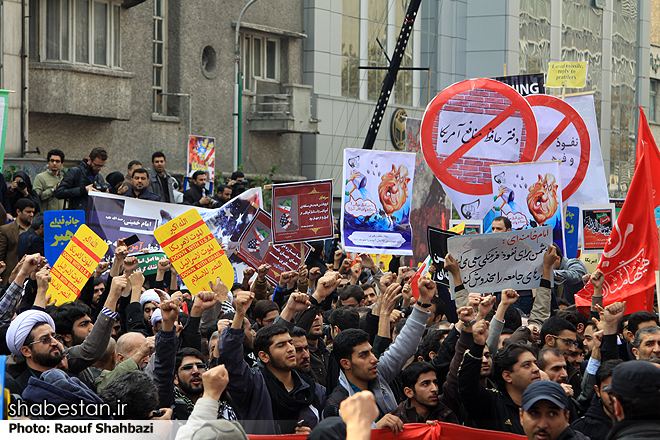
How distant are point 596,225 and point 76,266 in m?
6.85

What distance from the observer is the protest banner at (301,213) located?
34.1ft

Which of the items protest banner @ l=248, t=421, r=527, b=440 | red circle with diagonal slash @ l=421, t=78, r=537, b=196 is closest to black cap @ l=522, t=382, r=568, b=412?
protest banner @ l=248, t=421, r=527, b=440

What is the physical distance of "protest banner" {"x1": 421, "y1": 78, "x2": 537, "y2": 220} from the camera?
1157 cm

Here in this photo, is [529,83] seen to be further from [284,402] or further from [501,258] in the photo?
[284,402]

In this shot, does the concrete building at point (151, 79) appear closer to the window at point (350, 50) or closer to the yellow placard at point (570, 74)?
the window at point (350, 50)

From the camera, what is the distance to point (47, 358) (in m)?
5.23

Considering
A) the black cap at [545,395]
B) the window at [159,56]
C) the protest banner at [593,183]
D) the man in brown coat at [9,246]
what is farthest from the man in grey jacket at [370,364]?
the window at [159,56]

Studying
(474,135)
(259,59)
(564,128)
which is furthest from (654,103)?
(474,135)

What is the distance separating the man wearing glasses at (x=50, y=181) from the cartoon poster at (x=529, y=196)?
550cm

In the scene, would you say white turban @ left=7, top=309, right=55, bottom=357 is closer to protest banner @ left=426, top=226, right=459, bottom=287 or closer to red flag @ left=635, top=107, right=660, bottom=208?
protest banner @ left=426, top=226, right=459, bottom=287

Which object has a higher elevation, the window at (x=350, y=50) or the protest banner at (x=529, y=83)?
the window at (x=350, y=50)

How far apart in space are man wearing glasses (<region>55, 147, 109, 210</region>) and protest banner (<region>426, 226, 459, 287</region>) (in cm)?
415

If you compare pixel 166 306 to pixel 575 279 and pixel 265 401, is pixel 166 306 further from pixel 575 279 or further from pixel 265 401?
pixel 575 279

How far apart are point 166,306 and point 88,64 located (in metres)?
17.8
